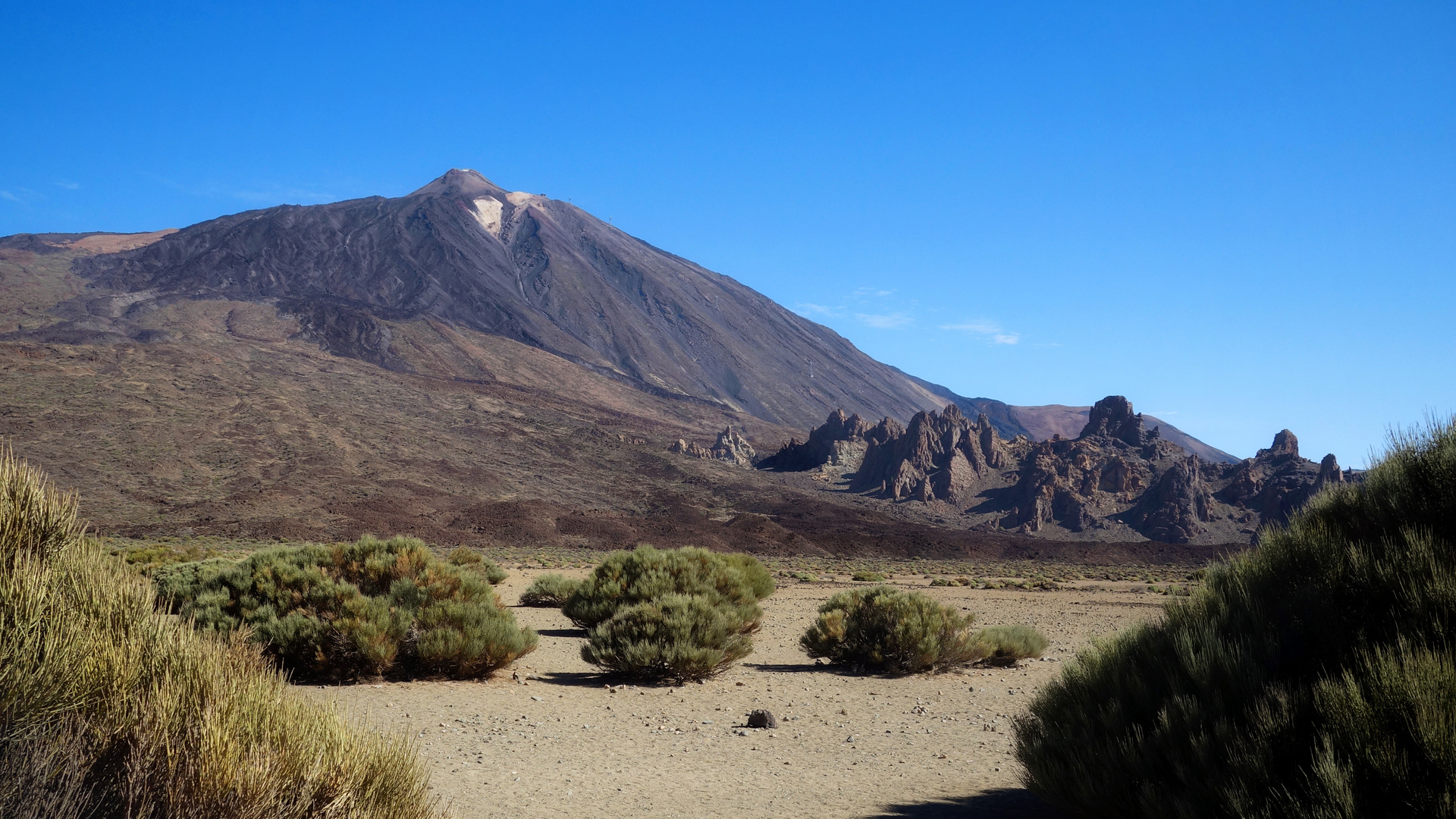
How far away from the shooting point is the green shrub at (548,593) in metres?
20.6

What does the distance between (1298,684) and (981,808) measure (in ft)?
8.41

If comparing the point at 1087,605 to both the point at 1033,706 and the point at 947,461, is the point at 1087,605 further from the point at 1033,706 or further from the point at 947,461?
the point at 947,461

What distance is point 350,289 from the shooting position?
147 m

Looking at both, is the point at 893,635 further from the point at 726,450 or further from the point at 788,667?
the point at 726,450

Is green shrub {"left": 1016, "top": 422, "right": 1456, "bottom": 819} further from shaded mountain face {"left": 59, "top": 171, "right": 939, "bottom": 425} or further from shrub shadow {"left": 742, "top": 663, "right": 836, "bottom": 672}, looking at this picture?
shaded mountain face {"left": 59, "top": 171, "right": 939, "bottom": 425}

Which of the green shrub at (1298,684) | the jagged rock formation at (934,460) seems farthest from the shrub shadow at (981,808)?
the jagged rock formation at (934,460)

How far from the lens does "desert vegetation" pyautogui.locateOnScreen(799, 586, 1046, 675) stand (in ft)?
38.8

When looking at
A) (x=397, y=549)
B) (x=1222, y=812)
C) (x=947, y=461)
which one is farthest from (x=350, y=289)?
(x=1222, y=812)

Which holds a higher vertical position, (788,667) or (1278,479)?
(1278,479)

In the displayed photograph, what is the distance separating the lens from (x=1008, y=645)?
42.1 ft

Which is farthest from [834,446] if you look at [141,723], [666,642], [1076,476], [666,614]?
[141,723]

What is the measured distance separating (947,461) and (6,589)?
264 ft

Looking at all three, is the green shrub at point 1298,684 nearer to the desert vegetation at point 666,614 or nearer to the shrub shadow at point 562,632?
the desert vegetation at point 666,614

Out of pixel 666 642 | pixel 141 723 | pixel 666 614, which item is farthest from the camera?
pixel 666 614
